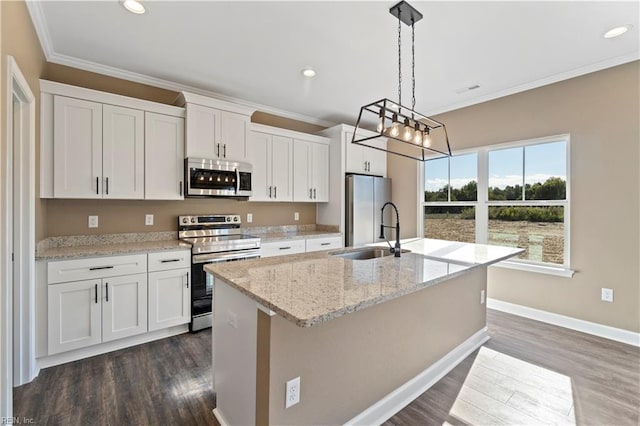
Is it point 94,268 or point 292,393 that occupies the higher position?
point 94,268

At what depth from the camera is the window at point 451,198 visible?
410 cm

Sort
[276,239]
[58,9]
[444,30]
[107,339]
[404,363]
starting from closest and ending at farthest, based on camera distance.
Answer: [404,363], [58,9], [444,30], [107,339], [276,239]

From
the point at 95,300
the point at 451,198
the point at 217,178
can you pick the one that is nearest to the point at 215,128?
the point at 217,178

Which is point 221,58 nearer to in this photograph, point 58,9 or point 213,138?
point 213,138

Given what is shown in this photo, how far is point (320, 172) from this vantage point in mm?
4527

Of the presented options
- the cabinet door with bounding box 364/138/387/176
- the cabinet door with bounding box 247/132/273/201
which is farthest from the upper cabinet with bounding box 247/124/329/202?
the cabinet door with bounding box 364/138/387/176

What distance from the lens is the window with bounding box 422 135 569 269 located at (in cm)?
335

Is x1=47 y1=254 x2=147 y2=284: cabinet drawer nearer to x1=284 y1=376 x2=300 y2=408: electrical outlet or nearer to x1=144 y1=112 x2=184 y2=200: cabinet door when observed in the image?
x1=144 y1=112 x2=184 y2=200: cabinet door

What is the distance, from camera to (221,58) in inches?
112

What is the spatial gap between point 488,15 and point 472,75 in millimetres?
1052

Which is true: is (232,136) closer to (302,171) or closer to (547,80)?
(302,171)

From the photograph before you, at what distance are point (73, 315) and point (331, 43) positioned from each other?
10.3ft

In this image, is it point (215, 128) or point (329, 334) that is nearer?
point (329, 334)

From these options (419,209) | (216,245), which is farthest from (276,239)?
(419,209)
